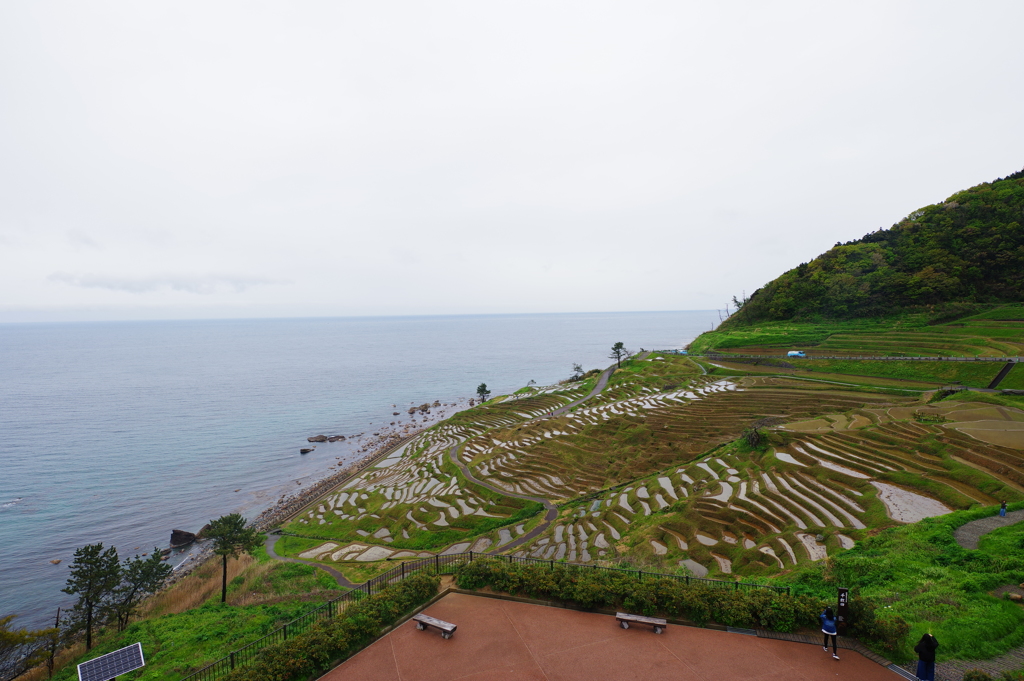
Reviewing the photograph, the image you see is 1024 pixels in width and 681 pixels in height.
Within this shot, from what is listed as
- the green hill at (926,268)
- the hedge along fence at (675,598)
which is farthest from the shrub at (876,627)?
the green hill at (926,268)

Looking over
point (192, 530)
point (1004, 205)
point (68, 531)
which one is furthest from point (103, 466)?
point (1004, 205)

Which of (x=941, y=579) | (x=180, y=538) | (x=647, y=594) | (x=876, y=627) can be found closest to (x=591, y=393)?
(x=180, y=538)

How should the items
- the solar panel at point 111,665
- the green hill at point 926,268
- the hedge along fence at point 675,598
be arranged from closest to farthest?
the solar panel at point 111,665 < the hedge along fence at point 675,598 < the green hill at point 926,268

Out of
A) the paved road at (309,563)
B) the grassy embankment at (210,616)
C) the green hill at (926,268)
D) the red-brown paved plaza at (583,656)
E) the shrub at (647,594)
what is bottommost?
the paved road at (309,563)

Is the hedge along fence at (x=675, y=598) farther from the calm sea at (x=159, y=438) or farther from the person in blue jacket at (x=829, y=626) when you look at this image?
the calm sea at (x=159, y=438)

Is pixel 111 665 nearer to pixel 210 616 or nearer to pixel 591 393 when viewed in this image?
pixel 210 616

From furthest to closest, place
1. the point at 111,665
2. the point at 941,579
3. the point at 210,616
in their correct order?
the point at 210,616, the point at 941,579, the point at 111,665
